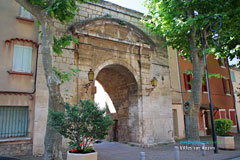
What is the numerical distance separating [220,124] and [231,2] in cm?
562

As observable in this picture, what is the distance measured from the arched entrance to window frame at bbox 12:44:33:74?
3.91 m

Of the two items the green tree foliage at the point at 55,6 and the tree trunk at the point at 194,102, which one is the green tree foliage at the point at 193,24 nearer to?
the tree trunk at the point at 194,102

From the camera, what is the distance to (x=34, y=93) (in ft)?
25.3

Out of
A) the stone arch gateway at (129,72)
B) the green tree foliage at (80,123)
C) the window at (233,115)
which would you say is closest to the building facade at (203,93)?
the window at (233,115)

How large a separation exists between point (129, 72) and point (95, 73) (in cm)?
212

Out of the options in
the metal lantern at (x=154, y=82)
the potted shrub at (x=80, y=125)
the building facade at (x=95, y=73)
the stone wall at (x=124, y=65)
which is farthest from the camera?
the metal lantern at (x=154, y=82)

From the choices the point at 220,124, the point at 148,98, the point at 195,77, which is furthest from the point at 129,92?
the point at 220,124

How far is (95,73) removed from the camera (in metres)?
9.26

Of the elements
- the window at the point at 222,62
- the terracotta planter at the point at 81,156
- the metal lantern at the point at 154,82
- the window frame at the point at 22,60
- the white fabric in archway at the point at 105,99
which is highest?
the window at the point at 222,62

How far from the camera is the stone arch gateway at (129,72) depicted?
9.10 meters

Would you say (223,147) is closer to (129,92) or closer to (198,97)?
(198,97)

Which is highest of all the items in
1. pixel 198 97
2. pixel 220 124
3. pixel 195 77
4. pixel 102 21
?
pixel 102 21

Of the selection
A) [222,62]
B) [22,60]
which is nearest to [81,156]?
[22,60]

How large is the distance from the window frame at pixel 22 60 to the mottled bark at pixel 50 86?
217cm
